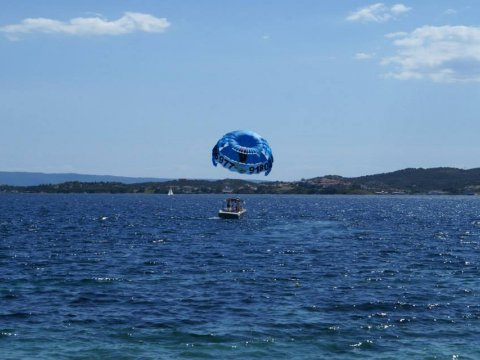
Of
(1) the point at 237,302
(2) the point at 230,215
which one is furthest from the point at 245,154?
(2) the point at 230,215

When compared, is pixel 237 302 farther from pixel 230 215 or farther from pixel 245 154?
pixel 230 215

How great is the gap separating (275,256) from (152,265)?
1148 cm

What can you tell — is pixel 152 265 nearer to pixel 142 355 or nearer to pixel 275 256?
pixel 275 256

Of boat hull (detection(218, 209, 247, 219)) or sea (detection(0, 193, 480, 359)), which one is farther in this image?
boat hull (detection(218, 209, 247, 219))

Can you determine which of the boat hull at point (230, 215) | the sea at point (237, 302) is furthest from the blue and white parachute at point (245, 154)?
the boat hull at point (230, 215)

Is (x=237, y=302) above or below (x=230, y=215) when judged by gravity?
below

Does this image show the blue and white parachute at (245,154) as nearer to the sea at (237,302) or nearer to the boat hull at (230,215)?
the sea at (237,302)

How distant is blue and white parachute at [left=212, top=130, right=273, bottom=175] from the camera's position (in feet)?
Answer: 167

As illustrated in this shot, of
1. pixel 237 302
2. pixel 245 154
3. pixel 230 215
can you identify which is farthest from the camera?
pixel 230 215

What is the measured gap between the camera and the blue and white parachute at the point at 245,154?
5100cm

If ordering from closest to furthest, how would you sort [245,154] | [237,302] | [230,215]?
1. [237,302]
2. [245,154]
3. [230,215]

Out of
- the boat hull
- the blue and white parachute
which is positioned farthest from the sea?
the boat hull

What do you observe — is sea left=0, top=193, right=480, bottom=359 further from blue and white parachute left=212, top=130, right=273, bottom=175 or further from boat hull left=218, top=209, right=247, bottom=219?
boat hull left=218, top=209, right=247, bottom=219

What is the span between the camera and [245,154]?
51.2 metres
